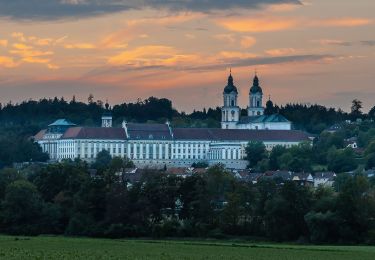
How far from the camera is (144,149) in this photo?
568ft

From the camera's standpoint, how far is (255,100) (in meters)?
196

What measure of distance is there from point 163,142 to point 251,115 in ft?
81.9

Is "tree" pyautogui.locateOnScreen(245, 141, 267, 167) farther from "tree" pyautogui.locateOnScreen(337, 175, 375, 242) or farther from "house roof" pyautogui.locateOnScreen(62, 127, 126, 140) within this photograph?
"tree" pyautogui.locateOnScreen(337, 175, 375, 242)

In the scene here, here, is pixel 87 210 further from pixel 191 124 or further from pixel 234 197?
pixel 191 124

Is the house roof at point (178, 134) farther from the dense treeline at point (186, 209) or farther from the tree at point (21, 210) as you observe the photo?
the tree at point (21, 210)

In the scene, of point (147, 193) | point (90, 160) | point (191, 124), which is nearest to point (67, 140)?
point (90, 160)

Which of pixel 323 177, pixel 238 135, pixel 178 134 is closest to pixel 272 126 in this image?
pixel 238 135

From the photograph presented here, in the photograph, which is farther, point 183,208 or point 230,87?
point 230,87

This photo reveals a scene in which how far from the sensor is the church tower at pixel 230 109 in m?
191

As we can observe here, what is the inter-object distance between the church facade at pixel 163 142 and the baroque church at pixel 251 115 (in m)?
6.41

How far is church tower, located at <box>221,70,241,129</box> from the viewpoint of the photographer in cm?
19112

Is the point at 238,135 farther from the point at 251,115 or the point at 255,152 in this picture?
the point at 251,115

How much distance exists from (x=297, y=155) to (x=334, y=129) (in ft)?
127

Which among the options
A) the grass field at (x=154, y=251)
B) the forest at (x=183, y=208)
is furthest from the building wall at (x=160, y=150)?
the grass field at (x=154, y=251)
